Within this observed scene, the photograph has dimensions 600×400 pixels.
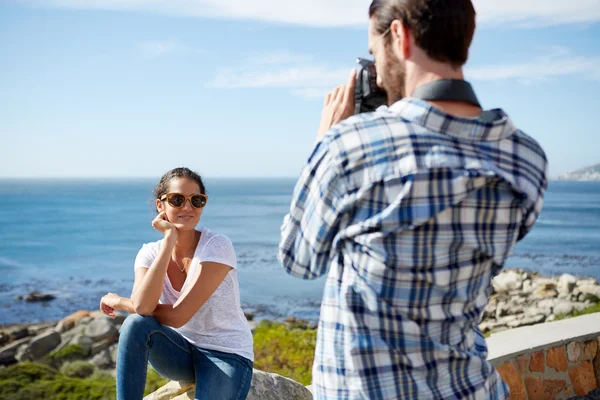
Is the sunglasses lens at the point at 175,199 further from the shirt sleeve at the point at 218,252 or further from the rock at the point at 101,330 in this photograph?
the rock at the point at 101,330

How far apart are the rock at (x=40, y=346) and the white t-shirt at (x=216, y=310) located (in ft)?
35.6

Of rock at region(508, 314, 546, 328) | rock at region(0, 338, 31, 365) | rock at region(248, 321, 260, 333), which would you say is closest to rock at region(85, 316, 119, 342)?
rock at region(0, 338, 31, 365)

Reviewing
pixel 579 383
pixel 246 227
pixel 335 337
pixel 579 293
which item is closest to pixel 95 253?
pixel 246 227

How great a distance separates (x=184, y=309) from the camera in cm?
286

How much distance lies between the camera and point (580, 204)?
50312mm

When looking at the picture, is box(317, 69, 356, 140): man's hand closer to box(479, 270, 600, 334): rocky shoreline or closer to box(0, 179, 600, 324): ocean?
box(0, 179, 600, 324): ocean

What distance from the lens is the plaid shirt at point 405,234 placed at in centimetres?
140

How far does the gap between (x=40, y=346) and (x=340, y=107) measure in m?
12.8

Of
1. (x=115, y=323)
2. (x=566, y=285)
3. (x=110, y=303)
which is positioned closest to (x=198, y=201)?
(x=110, y=303)

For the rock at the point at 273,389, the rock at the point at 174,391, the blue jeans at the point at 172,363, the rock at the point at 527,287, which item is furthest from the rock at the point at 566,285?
the blue jeans at the point at 172,363

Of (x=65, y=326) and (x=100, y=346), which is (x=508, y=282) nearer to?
(x=100, y=346)

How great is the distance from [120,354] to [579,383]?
3307 millimetres

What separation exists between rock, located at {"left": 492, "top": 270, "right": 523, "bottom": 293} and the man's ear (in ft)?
49.3

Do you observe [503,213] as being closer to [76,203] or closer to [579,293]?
[579,293]
